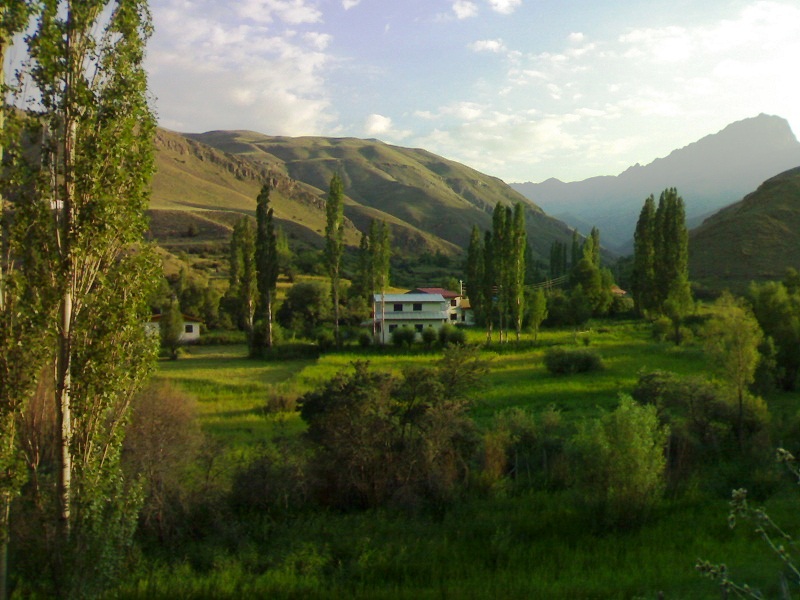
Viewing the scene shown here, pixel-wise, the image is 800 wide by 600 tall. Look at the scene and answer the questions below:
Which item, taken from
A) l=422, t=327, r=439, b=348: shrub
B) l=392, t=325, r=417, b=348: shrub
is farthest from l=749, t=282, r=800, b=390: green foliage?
l=392, t=325, r=417, b=348: shrub

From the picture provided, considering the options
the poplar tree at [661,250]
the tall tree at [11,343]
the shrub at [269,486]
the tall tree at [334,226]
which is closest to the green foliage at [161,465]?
the shrub at [269,486]

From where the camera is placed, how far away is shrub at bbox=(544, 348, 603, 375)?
1148 inches

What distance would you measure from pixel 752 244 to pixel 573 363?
61.8 m

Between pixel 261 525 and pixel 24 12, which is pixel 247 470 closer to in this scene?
pixel 261 525

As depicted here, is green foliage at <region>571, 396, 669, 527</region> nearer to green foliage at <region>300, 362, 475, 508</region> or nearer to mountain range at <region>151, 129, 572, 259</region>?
green foliage at <region>300, 362, 475, 508</region>

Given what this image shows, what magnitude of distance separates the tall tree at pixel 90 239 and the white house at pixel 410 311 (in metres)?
40.1

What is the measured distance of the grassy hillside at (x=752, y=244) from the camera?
7056 centimetres

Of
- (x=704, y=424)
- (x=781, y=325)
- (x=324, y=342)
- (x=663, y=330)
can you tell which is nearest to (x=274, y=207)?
(x=324, y=342)

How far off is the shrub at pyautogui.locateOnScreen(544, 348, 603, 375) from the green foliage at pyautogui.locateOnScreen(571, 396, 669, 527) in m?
17.0

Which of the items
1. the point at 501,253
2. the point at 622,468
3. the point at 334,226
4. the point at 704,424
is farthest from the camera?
the point at 334,226

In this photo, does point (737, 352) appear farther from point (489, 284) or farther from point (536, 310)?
point (489, 284)

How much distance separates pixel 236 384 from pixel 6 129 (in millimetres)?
22260

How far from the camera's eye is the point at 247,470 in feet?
41.4

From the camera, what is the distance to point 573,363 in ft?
95.6
